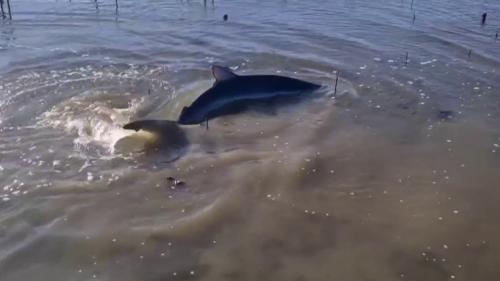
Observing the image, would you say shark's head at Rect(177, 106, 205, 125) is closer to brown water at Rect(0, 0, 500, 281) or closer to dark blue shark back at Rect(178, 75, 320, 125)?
dark blue shark back at Rect(178, 75, 320, 125)

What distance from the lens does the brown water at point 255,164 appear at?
6.73 meters

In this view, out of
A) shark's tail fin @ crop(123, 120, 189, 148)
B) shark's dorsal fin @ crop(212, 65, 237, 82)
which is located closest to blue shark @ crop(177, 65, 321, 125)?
shark's dorsal fin @ crop(212, 65, 237, 82)

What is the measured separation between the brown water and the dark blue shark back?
42 cm

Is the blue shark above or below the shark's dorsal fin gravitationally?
below

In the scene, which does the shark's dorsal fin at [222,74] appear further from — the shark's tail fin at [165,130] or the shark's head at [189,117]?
the shark's tail fin at [165,130]

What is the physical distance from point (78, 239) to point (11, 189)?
5.74ft

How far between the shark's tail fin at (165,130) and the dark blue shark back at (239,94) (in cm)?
38

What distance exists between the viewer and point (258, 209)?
25.4 ft

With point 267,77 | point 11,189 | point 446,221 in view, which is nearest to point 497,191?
point 446,221

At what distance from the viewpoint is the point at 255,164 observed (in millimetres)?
8977

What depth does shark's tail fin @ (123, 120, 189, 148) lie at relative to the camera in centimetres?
948

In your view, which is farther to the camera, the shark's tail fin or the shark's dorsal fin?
the shark's dorsal fin

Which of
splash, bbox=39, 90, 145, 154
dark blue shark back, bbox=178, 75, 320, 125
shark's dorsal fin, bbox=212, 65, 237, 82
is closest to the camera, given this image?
splash, bbox=39, 90, 145, 154

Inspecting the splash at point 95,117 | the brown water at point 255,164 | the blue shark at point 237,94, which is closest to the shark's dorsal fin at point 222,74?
the blue shark at point 237,94
